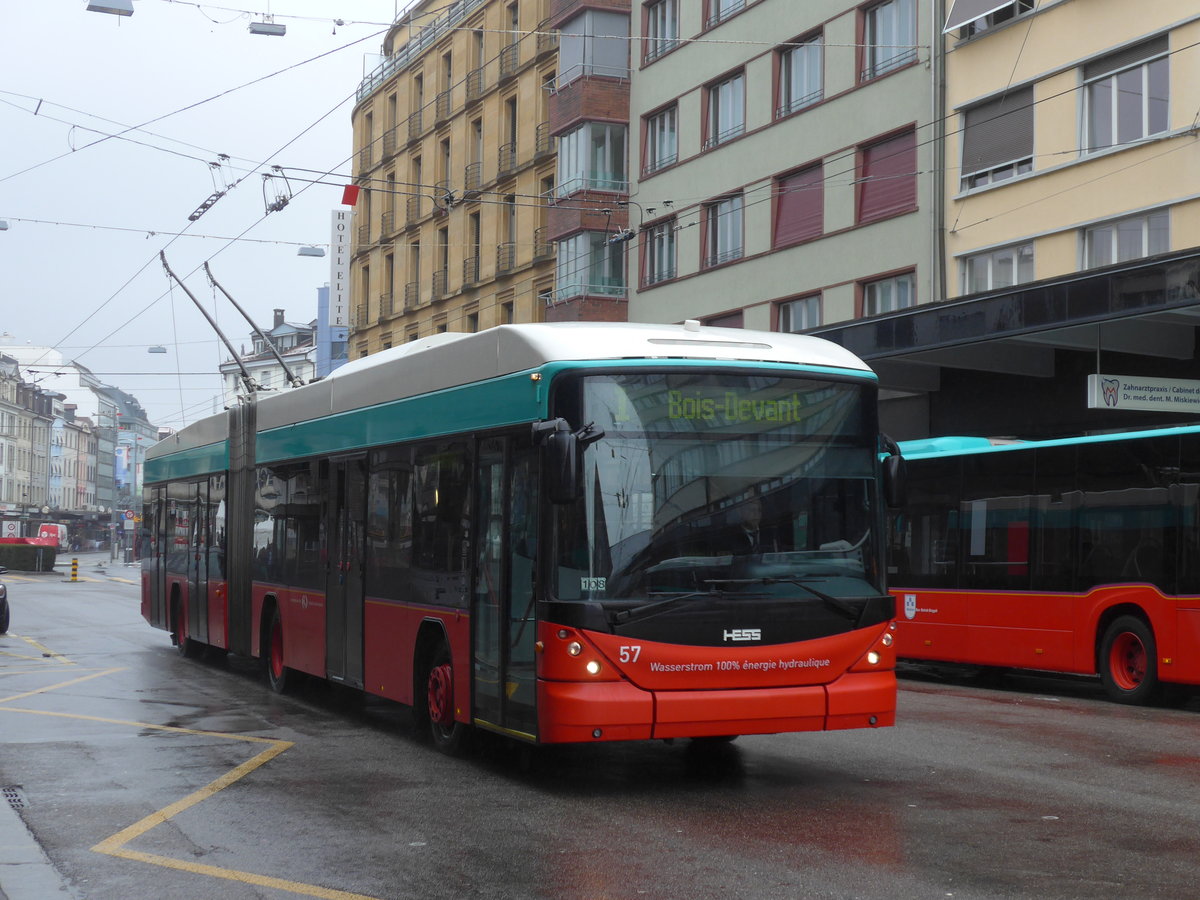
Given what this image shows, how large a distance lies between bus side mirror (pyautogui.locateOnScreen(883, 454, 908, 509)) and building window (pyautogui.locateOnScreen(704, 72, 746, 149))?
81.2 feet

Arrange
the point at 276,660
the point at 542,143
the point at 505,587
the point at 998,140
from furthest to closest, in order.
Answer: the point at 542,143 → the point at 998,140 → the point at 276,660 → the point at 505,587

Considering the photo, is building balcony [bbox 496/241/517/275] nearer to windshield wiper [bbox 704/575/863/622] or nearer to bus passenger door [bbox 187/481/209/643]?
bus passenger door [bbox 187/481/209/643]

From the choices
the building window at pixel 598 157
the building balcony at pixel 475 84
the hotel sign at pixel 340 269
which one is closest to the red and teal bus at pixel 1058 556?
the building window at pixel 598 157

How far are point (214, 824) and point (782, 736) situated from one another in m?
5.16

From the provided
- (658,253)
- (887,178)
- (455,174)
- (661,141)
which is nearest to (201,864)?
(887,178)

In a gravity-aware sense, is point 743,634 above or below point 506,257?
below

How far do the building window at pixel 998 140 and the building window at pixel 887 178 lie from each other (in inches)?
54.8

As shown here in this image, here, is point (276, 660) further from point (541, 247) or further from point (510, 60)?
point (510, 60)

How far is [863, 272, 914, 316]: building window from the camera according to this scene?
28.8 metres

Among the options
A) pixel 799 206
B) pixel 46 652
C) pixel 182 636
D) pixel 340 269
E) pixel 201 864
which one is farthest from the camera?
pixel 340 269

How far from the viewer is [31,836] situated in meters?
7.98

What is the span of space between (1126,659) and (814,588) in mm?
8063

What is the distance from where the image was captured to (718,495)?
9.22 m

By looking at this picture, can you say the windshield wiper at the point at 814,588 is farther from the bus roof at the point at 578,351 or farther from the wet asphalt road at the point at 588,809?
the bus roof at the point at 578,351
